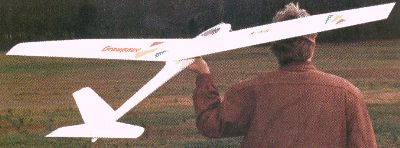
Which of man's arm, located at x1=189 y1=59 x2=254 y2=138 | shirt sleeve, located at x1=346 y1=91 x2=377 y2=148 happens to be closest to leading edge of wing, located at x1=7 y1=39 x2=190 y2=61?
man's arm, located at x1=189 y1=59 x2=254 y2=138

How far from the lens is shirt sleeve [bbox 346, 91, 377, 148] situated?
5301 millimetres

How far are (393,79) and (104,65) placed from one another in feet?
102

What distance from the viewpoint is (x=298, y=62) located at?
5297mm

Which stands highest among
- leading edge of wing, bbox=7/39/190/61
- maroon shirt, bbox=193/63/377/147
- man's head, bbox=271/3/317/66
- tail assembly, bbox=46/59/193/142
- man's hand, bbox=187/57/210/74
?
man's head, bbox=271/3/317/66

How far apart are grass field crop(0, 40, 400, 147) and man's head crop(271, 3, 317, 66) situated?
12.5 m

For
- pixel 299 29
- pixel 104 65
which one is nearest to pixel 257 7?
pixel 104 65

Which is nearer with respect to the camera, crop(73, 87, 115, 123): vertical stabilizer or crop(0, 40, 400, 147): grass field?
crop(73, 87, 115, 123): vertical stabilizer

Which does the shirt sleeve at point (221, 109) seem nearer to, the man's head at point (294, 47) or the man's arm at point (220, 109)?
the man's arm at point (220, 109)

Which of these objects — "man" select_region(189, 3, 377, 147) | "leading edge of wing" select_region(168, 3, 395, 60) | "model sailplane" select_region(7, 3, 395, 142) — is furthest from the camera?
"model sailplane" select_region(7, 3, 395, 142)

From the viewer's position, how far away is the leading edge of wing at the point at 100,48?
7152 mm

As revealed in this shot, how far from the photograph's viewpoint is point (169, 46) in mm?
6734

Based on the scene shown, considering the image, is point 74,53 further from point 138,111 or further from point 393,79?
point 393,79

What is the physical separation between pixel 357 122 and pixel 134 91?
37.6m

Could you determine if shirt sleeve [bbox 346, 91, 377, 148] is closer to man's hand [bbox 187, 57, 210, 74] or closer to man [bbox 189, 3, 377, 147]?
man [bbox 189, 3, 377, 147]
